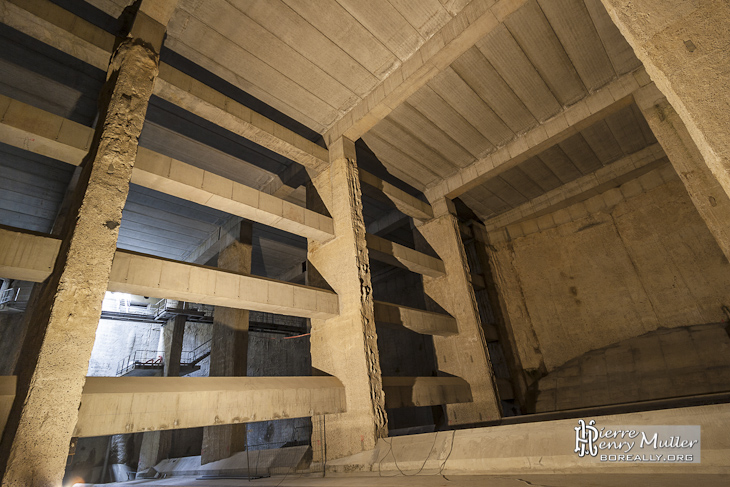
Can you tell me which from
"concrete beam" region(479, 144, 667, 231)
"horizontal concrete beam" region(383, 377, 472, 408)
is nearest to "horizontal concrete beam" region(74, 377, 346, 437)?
"horizontal concrete beam" region(383, 377, 472, 408)

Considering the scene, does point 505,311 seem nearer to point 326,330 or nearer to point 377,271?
point 377,271

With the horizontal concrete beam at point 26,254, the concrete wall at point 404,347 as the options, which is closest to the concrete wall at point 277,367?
the concrete wall at point 404,347

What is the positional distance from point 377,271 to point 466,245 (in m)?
4.91

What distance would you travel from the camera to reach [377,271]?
17125 mm

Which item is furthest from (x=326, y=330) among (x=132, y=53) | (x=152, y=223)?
(x=152, y=223)

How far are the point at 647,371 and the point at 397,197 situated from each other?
821 centimetres

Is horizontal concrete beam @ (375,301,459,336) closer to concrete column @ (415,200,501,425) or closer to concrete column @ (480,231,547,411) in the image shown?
concrete column @ (415,200,501,425)

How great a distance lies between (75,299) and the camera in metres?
Answer: 4.38

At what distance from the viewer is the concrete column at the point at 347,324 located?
22.3ft

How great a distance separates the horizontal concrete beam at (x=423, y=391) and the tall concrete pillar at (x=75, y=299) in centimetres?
525

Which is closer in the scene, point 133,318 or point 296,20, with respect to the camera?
Result: point 296,20

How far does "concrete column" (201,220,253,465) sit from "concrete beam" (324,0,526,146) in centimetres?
494

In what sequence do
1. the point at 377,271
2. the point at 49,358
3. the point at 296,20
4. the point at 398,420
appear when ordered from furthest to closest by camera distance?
1. the point at 377,271
2. the point at 398,420
3. the point at 296,20
4. the point at 49,358

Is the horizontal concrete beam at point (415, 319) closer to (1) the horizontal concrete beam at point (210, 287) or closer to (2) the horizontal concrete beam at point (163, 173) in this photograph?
(1) the horizontal concrete beam at point (210, 287)
